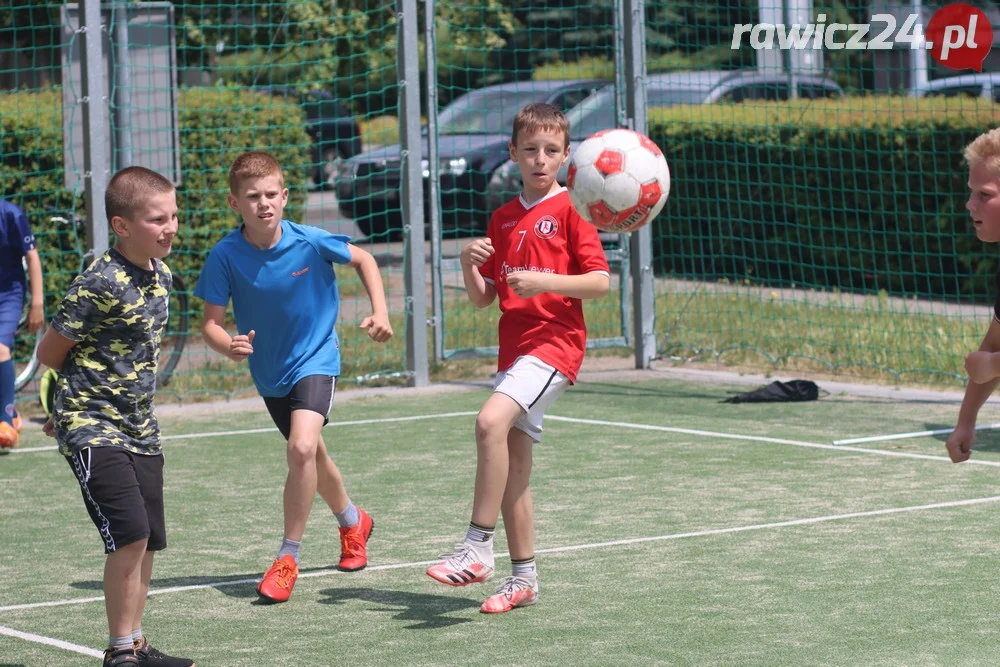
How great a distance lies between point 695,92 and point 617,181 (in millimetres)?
9422

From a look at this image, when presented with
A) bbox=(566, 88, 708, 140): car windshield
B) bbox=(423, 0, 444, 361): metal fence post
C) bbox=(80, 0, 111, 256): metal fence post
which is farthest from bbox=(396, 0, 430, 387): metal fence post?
bbox=(566, 88, 708, 140): car windshield

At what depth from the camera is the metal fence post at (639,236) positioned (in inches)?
489

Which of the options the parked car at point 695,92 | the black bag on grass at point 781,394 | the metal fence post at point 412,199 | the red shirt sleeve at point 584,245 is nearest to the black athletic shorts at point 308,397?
the red shirt sleeve at point 584,245

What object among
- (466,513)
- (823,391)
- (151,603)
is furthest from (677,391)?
(151,603)

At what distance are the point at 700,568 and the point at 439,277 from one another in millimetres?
6316

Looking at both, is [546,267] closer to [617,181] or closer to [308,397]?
[617,181]

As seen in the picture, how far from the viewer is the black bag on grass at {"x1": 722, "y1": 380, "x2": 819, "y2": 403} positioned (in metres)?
10.7

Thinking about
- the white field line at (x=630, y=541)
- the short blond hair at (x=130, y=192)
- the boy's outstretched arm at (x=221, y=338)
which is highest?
the short blond hair at (x=130, y=192)

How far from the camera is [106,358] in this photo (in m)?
4.92

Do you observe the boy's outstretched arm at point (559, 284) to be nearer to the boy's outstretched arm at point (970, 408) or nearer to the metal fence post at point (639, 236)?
the boy's outstretched arm at point (970, 408)

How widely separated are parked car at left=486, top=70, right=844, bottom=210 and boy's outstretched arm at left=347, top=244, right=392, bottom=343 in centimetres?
798

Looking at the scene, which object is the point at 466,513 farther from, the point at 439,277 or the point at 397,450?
the point at 439,277

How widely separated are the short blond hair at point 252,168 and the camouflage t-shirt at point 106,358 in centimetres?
119

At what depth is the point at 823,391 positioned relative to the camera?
11.0m
